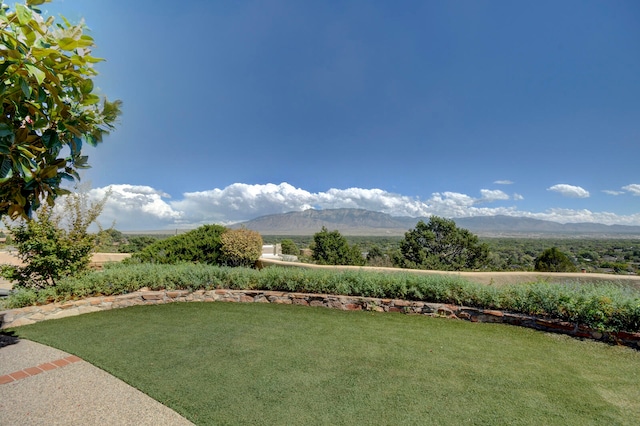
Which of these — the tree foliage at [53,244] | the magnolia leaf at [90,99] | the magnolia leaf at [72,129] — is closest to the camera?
the magnolia leaf at [72,129]

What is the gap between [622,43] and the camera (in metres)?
8.81

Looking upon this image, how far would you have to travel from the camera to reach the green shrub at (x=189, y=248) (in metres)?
11.9

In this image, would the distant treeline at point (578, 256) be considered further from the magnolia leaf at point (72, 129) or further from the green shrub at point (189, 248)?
the magnolia leaf at point (72, 129)

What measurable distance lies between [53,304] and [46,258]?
1297mm

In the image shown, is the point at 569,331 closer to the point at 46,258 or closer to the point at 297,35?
the point at 46,258

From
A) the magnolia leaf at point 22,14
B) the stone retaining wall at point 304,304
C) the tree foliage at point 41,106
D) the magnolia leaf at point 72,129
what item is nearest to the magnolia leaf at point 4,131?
the tree foliage at point 41,106

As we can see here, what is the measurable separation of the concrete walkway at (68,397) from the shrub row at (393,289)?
3.33 m

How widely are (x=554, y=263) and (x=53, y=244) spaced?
1803cm

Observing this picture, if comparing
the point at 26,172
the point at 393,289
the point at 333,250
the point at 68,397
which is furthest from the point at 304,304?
the point at 333,250

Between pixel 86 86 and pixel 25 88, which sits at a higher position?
pixel 86 86

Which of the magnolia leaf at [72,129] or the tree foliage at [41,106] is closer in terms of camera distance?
the tree foliage at [41,106]

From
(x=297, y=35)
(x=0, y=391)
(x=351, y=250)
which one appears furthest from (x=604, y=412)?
(x=351, y=250)

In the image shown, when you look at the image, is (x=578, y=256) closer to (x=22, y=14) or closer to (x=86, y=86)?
(x=86, y=86)

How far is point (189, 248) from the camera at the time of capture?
12.6m
